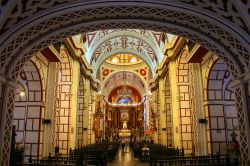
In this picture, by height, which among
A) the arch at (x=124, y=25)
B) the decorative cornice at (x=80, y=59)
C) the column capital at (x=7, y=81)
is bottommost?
the column capital at (x=7, y=81)

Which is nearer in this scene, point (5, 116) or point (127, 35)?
point (5, 116)

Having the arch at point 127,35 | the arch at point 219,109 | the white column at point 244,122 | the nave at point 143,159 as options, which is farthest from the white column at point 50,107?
the arch at point 127,35

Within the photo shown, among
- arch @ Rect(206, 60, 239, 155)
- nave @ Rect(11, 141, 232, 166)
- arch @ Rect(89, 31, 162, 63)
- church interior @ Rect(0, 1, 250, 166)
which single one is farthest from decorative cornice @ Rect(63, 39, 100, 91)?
arch @ Rect(206, 60, 239, 155)

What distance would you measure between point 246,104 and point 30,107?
31.3 ft

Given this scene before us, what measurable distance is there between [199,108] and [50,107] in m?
7.37

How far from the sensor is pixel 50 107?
478 inches

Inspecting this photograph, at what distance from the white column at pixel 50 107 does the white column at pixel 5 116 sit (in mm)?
4657

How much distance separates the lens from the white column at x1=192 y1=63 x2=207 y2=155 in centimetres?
1195

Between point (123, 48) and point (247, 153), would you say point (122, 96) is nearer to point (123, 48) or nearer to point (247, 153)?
point (123, 48)

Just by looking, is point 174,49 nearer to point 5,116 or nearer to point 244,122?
point 244,122

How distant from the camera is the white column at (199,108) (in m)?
12.0

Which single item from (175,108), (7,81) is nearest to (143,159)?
(175,108)

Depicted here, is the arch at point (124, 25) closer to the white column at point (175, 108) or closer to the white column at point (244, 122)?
the white column at point (244, 122)

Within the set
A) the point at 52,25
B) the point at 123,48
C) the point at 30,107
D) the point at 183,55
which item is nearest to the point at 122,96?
the point at 123,48
